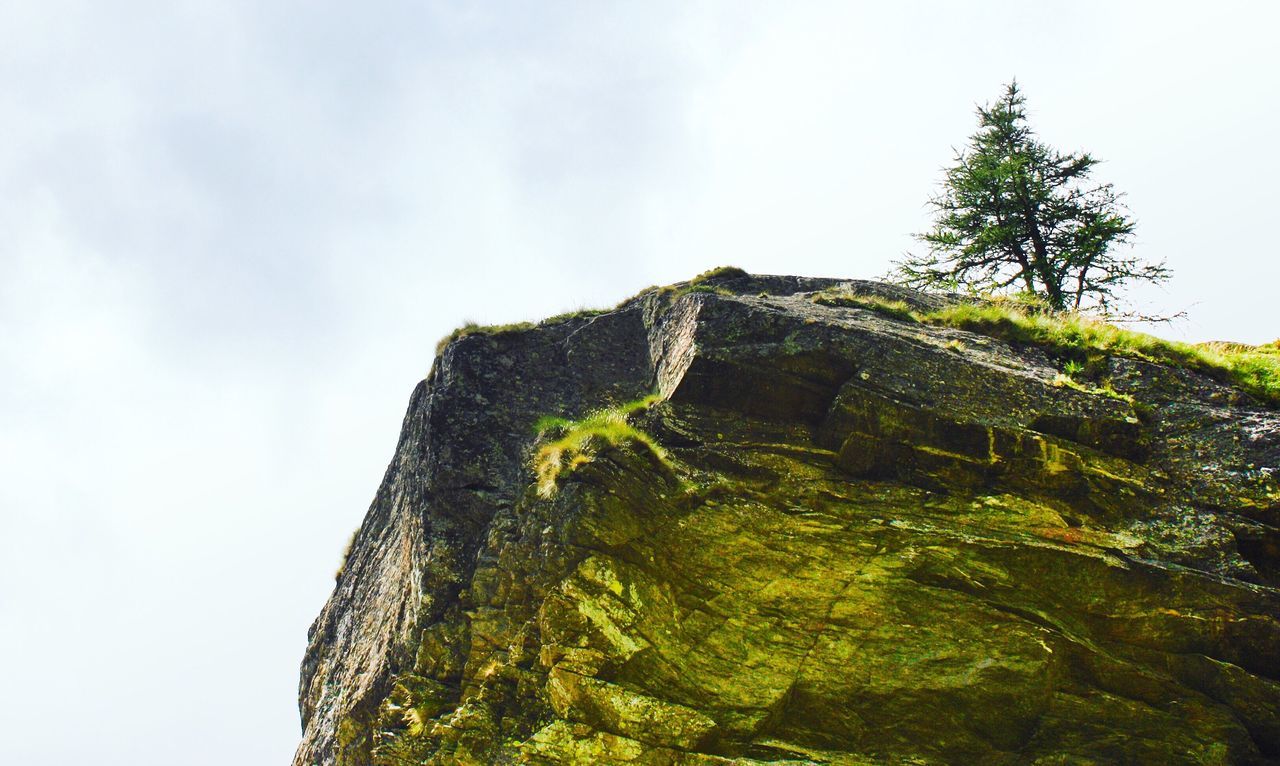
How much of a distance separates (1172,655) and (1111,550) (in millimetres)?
1533

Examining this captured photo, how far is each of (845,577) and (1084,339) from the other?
24.3ft

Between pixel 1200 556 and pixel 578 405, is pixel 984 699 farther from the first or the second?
pixel 578 405

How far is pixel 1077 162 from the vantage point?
78.2 feet

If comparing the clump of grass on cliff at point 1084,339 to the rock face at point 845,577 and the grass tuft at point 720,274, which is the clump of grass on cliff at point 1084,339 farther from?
the grass tuft at point 720,274

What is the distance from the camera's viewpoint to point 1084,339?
598 inches

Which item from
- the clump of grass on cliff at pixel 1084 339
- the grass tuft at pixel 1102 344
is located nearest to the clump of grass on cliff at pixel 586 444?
the clump of grass on cliff at pixel 1084 339

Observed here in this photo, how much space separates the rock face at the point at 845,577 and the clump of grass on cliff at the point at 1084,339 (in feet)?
2.02

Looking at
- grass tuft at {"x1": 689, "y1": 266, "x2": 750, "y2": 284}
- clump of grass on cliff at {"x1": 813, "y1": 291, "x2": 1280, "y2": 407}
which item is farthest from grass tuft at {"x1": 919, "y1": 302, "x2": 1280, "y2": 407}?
grass tuft at {"x1": 689, "y1": 266, "x2": 750, "y2": 284}

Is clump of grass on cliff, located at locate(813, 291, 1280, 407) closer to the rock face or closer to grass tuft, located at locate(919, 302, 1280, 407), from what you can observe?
grass tuft, located at locate(919, 302, 1280, 407)

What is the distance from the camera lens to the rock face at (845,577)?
1080 centimetres

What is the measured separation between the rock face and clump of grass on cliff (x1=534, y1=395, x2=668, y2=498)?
24cm

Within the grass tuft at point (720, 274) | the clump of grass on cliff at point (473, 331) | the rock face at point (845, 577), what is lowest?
the rock face at point (845, 577)

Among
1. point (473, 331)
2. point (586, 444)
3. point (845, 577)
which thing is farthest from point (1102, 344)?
point (473, 331)

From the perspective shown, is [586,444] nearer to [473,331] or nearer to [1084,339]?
[473,331]
